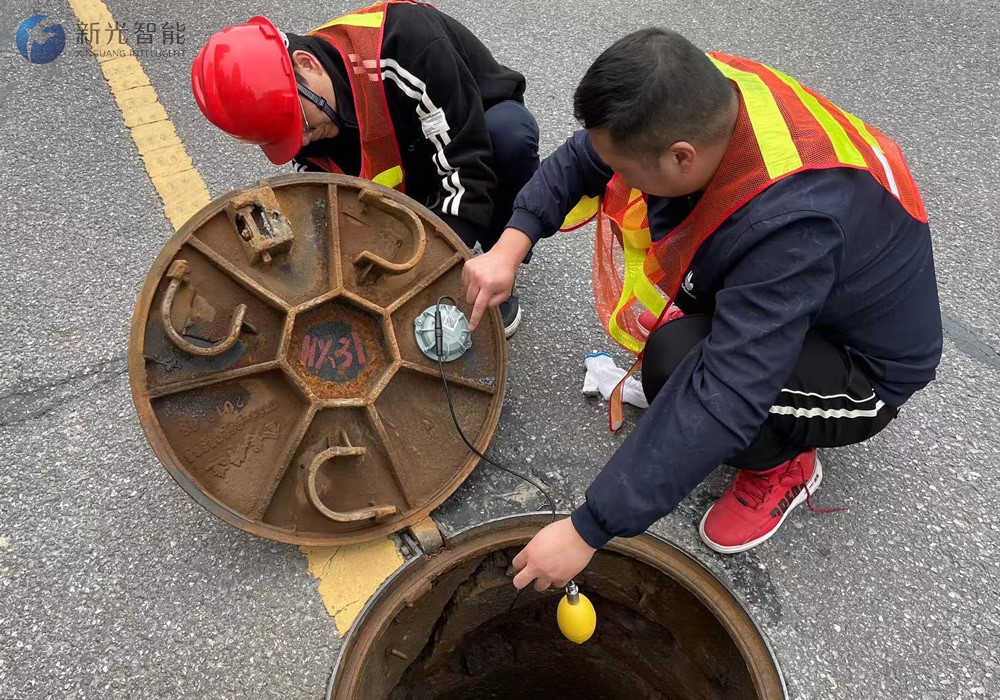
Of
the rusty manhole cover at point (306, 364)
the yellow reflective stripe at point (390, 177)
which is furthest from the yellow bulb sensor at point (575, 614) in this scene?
the yellow reflective stripe at point (390, 177)

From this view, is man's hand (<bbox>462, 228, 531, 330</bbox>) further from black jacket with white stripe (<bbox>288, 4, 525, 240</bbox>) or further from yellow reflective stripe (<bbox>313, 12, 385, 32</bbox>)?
yellow reflective stripe (<bbox>313, 12, 385, 32</bbox>)

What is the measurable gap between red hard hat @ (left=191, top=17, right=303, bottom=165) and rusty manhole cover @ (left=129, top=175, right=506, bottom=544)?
0.75 feet

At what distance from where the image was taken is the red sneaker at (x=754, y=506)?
6.62ft

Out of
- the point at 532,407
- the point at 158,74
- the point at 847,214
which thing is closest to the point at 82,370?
the point at 532,407

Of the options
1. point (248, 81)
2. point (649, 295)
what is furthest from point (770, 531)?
point (248, 81)

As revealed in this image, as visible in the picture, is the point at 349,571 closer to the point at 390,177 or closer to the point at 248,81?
the point at 390,177

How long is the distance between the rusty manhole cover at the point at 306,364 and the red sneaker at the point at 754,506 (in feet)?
2.34

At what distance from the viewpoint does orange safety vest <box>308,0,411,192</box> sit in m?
2.17

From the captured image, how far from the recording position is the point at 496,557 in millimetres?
2111

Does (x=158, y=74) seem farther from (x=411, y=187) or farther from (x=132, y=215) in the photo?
(x=411, y=187)

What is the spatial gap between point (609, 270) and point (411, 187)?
0.75 m

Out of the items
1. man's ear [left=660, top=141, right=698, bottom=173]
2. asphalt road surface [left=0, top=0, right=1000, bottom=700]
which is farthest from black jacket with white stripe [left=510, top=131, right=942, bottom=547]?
asphalt road surface [left=0, top=0, right=1000, bottom=700]

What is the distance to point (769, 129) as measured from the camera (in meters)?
1.52

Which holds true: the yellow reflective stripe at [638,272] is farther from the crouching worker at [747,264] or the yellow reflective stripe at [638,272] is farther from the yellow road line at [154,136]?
the yellow road line at [154,136]
